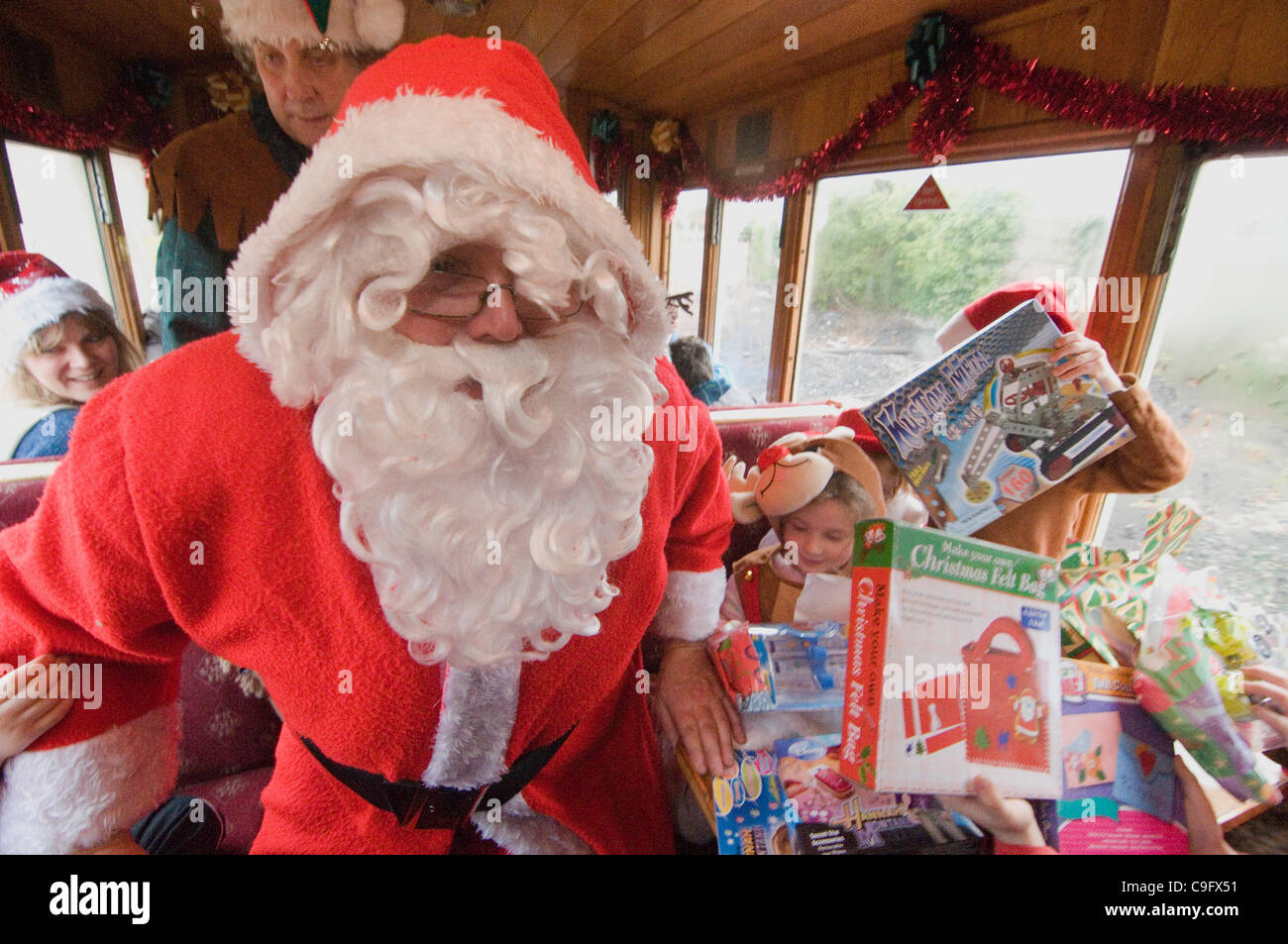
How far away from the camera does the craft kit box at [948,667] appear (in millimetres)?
569

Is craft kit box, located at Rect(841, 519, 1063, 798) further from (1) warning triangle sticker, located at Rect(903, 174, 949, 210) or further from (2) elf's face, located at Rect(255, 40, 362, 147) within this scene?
(1) warning triangle sticker, located at Rect(903, 174, 949, 210)

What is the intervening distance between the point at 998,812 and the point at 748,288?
7.74 ft

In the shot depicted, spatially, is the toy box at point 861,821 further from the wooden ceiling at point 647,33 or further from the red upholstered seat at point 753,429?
the wooden ceiling at point 647,33

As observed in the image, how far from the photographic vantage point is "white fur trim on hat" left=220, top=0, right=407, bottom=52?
2.69 ft

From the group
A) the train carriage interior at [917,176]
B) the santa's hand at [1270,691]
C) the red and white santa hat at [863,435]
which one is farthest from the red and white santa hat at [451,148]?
the santa's hand at [1270,691]

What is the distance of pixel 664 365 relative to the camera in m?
0.84

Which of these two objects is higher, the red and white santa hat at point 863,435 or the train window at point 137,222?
the train window at point 137,222

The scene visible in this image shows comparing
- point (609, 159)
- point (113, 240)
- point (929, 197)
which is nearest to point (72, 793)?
point (609, 159)

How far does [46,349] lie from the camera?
1.31m

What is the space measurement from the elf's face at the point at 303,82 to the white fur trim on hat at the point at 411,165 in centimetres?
53

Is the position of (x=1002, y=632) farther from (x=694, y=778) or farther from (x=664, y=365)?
(x=664, y=365)

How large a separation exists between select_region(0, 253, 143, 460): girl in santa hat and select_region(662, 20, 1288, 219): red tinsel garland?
1658 mm

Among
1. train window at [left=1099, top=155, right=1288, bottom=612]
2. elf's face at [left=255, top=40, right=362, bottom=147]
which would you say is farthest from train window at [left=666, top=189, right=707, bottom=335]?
train window at [left=1099, top=155, right=1288, bottom=612]

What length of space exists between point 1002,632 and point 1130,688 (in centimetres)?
29
